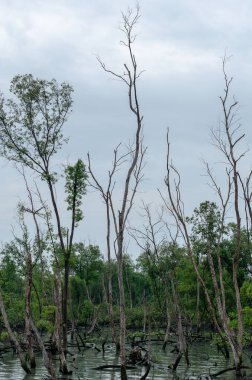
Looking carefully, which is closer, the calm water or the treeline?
the calm water

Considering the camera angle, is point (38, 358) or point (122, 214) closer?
point (122, 214)

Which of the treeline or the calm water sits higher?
the treeline

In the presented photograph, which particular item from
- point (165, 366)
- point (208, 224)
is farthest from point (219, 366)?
point (208, 224)

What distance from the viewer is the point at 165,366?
2908 centimetres

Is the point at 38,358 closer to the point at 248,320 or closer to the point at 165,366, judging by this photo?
the point at 165,366

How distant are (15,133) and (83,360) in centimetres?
1340

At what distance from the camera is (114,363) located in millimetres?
31328

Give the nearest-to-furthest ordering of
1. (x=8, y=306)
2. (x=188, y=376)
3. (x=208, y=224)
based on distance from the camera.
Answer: (x=188, y=376)
(x=208, y=224)
(x=8, y=306)

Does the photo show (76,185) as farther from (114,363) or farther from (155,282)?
(155,282)

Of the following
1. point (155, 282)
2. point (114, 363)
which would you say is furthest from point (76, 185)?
point (155, 282)

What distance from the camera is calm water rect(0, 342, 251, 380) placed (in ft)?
→ 83.8

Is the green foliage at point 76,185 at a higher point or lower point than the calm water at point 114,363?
higher

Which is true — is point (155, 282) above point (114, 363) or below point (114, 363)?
above

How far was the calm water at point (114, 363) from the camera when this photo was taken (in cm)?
2553
